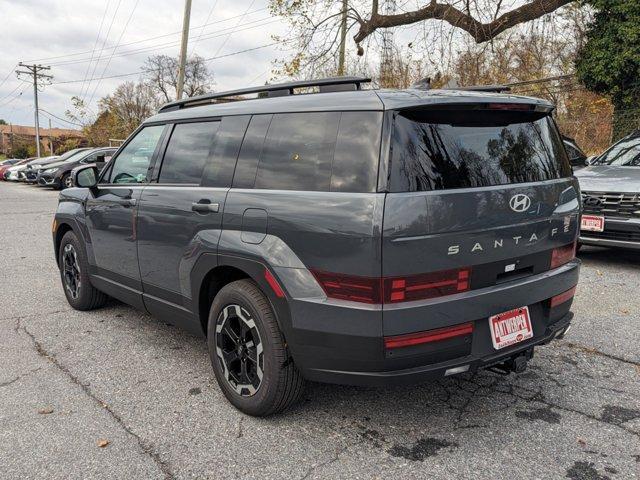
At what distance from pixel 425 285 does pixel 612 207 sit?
16.5ft

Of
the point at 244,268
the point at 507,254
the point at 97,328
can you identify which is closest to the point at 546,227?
the point at 507,254

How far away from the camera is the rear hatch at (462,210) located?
90.0 inches

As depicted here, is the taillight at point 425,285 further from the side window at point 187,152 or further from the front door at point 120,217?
the front door at point 120,217

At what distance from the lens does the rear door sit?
309cm

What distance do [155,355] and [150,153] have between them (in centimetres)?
153

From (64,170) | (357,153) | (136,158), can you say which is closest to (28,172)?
(64,170)

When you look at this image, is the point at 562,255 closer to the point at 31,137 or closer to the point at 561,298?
the point at 561,298

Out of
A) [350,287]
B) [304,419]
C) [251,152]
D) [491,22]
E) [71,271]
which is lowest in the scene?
[304,419]

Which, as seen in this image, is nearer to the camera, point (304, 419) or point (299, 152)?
point (299, 152)

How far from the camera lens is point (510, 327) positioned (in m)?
2.65

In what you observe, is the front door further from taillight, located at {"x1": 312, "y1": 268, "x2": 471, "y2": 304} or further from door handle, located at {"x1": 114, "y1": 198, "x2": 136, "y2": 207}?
taillight, located at {"x1": 312, "y1": 268, "x2": 471, "y2": 304}

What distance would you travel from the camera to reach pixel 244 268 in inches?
108

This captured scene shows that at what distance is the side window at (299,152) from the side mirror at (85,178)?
2193 mm

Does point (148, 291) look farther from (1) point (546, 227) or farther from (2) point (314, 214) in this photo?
(1) point (546, 227)
